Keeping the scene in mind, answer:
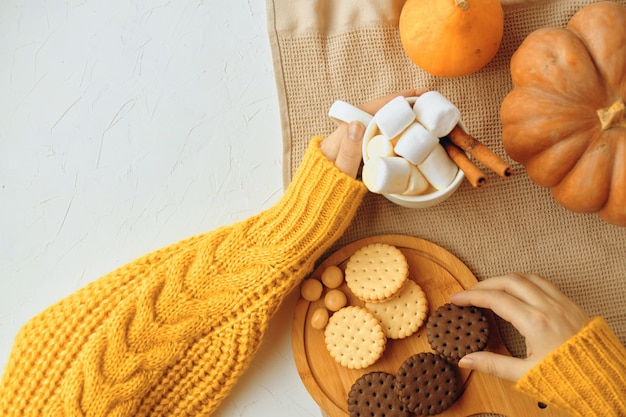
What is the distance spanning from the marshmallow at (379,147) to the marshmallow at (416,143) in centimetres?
1

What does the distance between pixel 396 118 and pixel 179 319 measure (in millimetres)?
470

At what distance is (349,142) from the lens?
976mm

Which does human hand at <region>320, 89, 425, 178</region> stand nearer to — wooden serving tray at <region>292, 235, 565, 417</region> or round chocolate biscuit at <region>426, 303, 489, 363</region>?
wooden serving tray at <region>292, 235, 565, 417</region>

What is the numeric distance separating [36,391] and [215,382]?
27 cm

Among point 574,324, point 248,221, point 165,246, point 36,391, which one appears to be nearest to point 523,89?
point 574,324

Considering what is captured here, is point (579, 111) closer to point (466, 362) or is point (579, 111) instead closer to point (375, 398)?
point (466, 362)

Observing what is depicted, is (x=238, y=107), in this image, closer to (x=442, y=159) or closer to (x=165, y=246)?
(x=165, y=246)

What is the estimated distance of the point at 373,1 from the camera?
1094 mm

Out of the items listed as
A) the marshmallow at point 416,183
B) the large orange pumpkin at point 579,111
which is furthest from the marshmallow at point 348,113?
the large orange pumpkin at point 579,111

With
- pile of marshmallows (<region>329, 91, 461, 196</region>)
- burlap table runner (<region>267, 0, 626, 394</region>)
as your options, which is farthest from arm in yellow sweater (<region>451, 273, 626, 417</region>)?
pile of marshmallows (<region>329, 91, 461, 196</region>)

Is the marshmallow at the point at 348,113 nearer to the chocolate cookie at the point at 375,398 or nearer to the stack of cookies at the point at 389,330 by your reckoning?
the stack of cookies at the point at 389,330

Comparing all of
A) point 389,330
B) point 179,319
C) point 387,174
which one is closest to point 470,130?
point 387,174

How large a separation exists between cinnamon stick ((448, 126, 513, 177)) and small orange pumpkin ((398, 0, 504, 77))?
Answer: 135 mm

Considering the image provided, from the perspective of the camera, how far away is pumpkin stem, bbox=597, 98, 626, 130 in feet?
2.83
